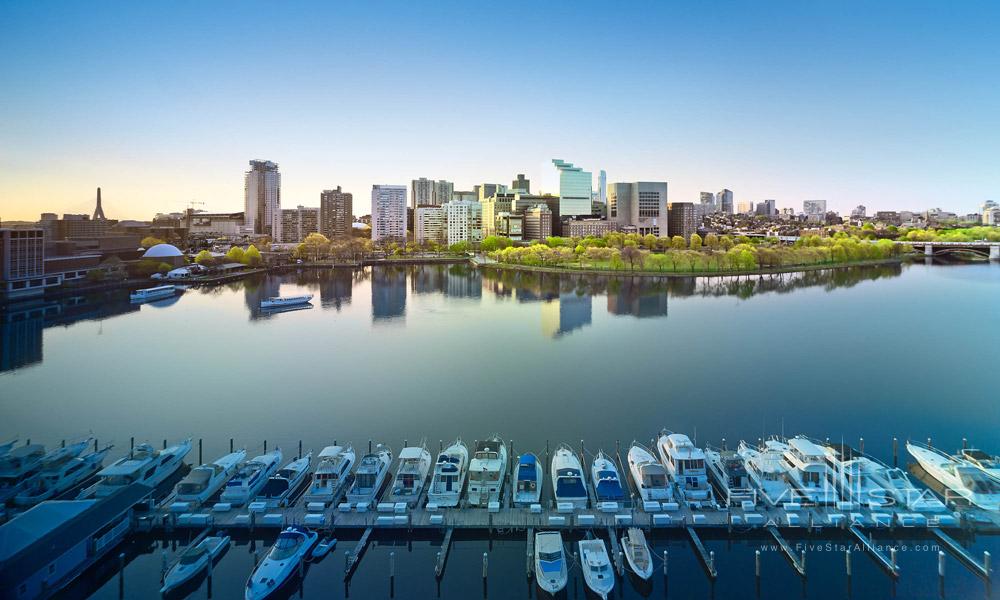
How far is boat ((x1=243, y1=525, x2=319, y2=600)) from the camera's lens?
2850 mm

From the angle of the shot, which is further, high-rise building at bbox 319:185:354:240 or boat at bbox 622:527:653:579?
high-rise building at bbox 319:185:354:240

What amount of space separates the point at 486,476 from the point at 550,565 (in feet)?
2.94

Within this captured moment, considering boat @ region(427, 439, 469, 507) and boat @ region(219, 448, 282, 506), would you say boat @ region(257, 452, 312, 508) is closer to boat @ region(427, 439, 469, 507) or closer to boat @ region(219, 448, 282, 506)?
boat @ region(219, 448, 282, 506)

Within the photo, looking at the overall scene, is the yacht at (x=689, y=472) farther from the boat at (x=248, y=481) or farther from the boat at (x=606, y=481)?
the boat at (x=248, y=481)

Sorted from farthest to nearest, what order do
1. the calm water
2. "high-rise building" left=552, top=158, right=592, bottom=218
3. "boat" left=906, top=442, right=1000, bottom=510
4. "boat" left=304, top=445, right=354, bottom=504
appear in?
"high-rise building" left=552, top=158, right=592, bottom=218 < "boat" left=304, top=445, right=354, bottom=504 < "boat" left=906, top=442, right=1000, bottom=510 < the calm water

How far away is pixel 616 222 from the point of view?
32.7 m

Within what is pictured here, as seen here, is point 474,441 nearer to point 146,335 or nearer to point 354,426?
point 354,426

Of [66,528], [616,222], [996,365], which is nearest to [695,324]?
[996,365]

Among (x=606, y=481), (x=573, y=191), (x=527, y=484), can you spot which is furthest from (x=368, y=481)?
(x=573, y=191)

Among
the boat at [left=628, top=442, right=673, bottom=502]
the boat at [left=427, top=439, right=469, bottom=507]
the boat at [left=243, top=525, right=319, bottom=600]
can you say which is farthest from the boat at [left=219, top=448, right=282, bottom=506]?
the boat at [left=628, top=442, right=673, bottom=502]

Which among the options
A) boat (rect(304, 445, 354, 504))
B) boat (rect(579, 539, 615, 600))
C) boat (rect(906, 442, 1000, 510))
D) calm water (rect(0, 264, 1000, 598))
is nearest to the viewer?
boat (rect(579, 539, 615, 600))

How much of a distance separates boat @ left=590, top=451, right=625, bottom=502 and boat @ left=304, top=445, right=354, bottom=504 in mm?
1611

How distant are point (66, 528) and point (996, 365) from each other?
9214mm

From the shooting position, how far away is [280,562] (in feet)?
9.73
